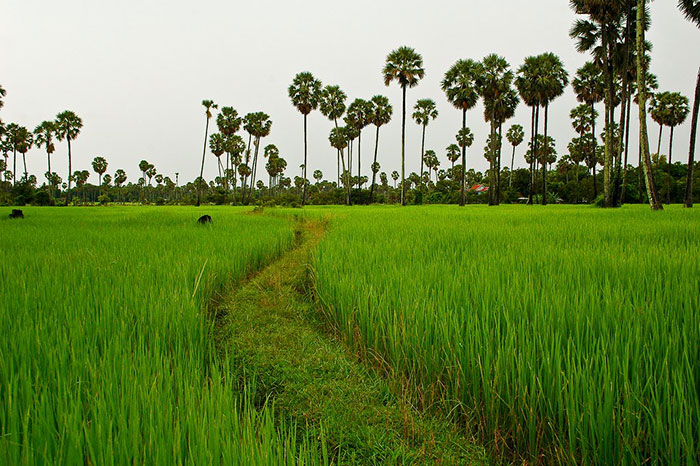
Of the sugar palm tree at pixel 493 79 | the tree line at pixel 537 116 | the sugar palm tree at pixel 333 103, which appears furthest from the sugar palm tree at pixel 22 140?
the sugar palm tree at pixel 493 79

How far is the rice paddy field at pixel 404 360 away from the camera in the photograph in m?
1.05

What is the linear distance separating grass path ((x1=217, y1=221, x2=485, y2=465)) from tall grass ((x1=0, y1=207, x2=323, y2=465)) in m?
0.16

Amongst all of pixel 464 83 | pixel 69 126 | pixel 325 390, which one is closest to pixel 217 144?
pixel 69 126

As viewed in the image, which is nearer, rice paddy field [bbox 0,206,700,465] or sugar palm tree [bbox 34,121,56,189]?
rice paddy field [bbox 0,206,700,465]

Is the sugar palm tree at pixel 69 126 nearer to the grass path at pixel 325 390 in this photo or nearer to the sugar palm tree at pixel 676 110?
the grass path at pixel 325 390

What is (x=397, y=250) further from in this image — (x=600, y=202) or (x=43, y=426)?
(x=600, y=202)

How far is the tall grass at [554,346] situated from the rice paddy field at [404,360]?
12 millimetres

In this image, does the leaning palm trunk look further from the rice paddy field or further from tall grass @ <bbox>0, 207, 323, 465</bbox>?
tall grass @ <bbox>0, 207, 323, 465</bbox>

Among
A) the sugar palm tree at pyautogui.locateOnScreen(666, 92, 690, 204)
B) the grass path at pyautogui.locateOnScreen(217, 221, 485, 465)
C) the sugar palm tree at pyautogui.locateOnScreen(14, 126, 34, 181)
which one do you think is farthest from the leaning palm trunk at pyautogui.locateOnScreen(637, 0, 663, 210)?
the sugar palm tree at pyautogui.locateOnScreen(14, 126, 34, 181)

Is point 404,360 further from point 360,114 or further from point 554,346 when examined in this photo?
point 360,114

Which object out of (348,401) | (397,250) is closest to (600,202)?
(397,250)

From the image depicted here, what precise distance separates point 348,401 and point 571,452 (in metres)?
1.07

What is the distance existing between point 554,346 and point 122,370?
1840 millimetres

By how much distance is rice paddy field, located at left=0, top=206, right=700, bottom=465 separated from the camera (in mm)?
1054
